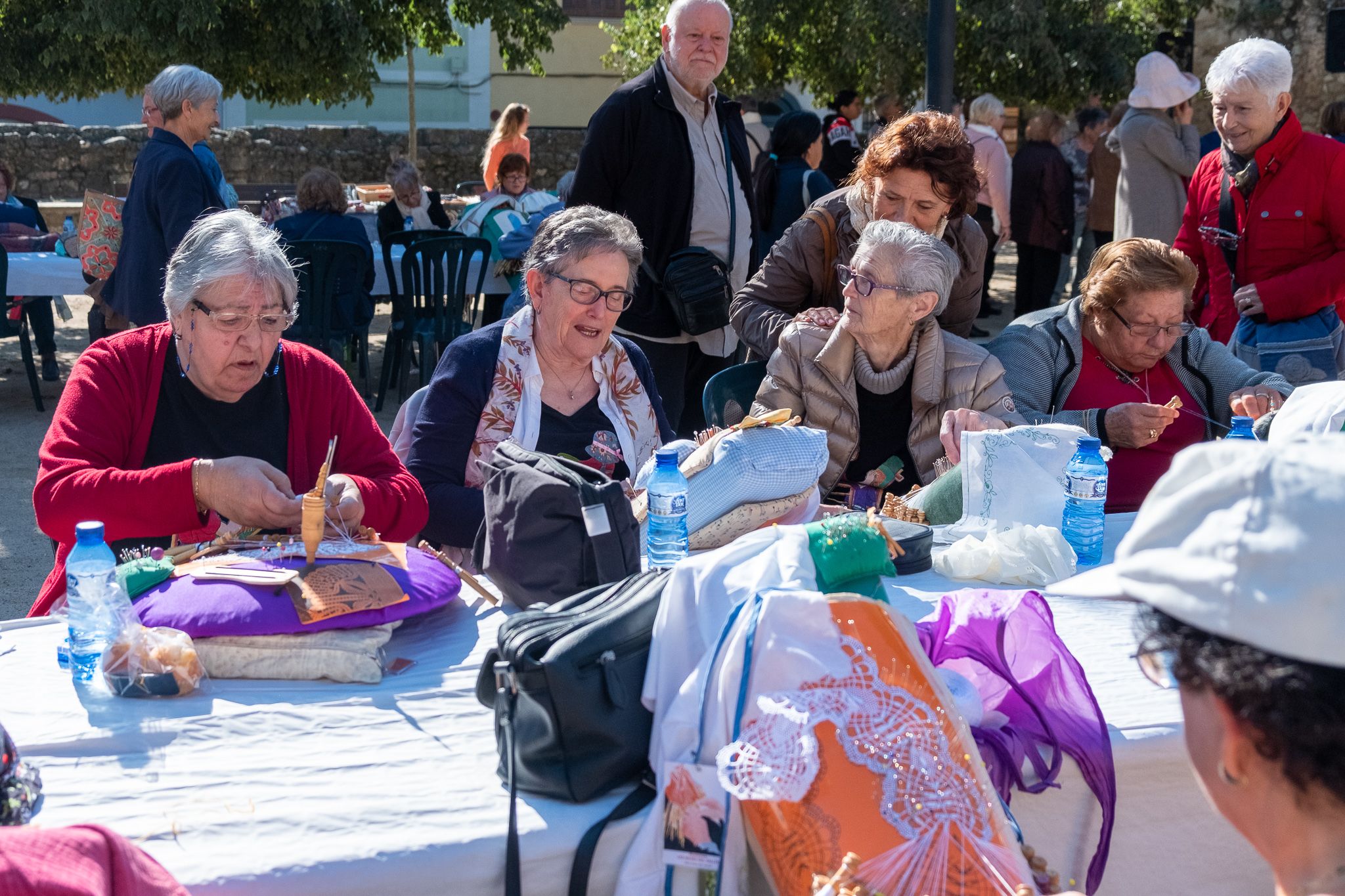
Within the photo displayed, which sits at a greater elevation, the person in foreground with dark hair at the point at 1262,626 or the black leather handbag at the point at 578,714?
the person in foreground with dark hair at the point at 1262,626

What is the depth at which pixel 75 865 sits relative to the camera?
111cm

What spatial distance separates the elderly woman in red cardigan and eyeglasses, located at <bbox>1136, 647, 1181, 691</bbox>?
165cm

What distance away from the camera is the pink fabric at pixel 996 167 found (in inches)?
340

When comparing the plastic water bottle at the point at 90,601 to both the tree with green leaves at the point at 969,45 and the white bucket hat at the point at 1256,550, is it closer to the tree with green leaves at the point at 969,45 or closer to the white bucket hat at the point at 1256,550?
the white bucket hat at the point at 1256,550

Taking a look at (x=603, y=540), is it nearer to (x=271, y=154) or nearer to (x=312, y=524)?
(x=312, y=524)

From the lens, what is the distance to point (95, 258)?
5781 millimetres

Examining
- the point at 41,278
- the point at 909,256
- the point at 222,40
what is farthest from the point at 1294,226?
the point at 222,40

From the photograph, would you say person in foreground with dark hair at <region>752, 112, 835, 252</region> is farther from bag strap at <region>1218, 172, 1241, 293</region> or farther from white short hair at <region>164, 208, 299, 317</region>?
white short hair at <region>164, 208, 299, 317</region>

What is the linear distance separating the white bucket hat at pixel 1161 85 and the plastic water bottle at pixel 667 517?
525cm

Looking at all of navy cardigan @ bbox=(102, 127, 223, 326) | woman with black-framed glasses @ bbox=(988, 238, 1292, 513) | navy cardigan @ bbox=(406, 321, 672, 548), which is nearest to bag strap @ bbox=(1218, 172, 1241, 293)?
woman with black-framed glasses @ bbox=(988, 238, 1292, 513)

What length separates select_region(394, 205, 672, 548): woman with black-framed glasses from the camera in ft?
9.34

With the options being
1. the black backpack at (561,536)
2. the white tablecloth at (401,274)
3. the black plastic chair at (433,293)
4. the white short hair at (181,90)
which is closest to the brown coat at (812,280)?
the black backpack at (561,536)

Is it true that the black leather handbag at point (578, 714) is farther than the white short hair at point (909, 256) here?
No

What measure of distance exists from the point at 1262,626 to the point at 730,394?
2585mm
